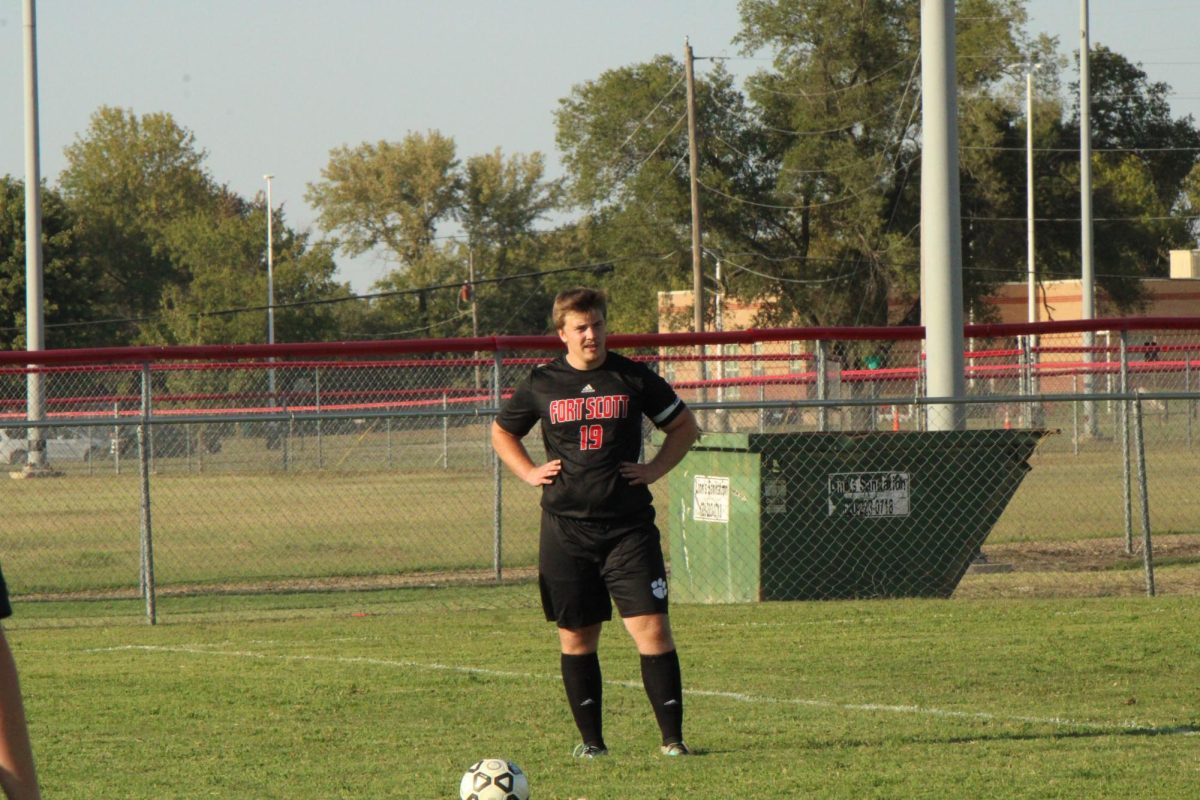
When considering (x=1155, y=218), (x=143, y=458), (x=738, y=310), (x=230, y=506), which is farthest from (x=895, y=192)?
(x=143, y=458)

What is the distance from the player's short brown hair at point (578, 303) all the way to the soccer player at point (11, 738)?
2.77m

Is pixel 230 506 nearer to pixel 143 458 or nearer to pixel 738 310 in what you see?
pixel 143 458

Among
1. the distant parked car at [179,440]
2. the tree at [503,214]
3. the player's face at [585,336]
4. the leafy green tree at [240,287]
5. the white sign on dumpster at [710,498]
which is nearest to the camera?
the player's face at [585,336]

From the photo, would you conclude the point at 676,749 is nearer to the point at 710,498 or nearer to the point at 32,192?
the point at 710,498

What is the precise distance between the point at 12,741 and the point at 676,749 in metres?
2.98

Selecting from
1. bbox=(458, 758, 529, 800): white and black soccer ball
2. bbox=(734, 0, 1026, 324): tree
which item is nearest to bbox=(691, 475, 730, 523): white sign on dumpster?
bbox=(458, 758, 529, 800): white and black soccer ball

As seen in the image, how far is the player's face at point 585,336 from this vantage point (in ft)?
20.7

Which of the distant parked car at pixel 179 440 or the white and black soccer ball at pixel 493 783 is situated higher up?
the distant parked car at pixel 179 440

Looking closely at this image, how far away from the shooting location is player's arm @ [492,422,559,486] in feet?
21.0

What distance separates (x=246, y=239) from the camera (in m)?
70.3

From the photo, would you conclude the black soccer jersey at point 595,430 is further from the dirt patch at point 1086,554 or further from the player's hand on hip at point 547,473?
the dirt patch at point 1086,554

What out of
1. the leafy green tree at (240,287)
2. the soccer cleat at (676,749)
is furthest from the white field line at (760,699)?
the leafy green tree at (240,287)

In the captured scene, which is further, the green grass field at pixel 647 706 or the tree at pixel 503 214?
the tree at pixel 503 214

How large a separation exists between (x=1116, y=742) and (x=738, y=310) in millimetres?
57204
